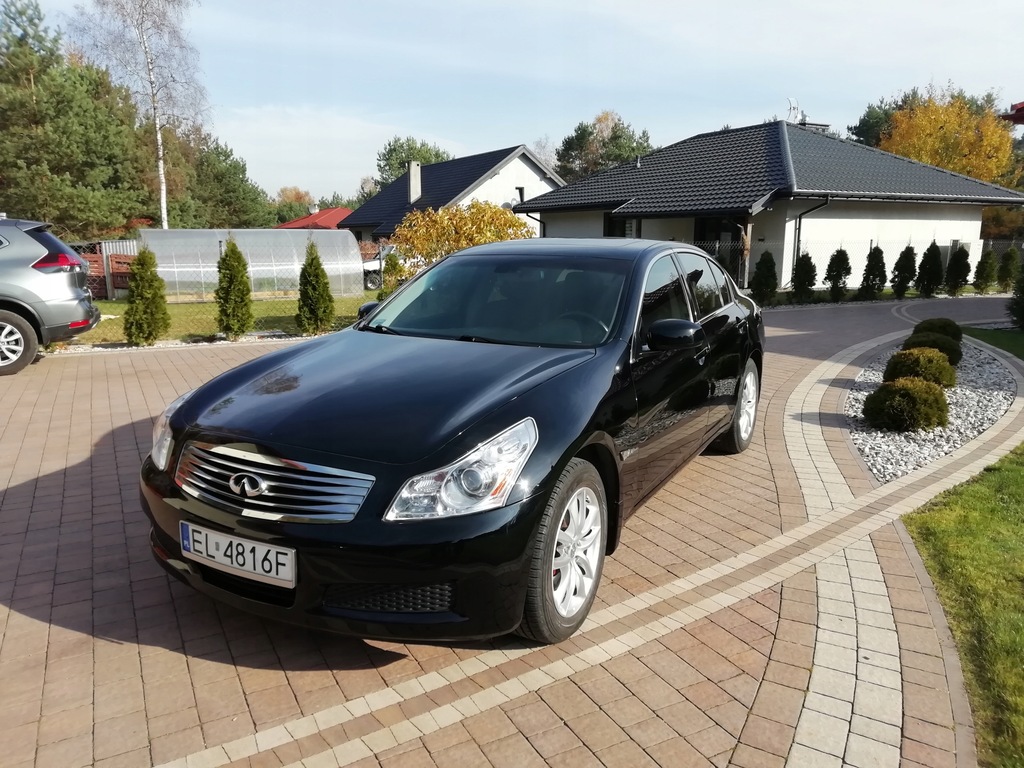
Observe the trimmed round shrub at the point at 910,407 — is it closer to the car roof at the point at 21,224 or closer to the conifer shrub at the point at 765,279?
the car roof at the point at 21,224

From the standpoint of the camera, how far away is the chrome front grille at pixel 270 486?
Answer: 268 centimetres

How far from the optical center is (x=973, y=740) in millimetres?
2646

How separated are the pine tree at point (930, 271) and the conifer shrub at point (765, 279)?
16.9ft

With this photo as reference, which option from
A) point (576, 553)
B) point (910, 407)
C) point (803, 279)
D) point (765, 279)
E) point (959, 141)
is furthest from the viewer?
point (959, 141)

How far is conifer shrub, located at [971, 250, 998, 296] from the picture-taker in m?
21.4

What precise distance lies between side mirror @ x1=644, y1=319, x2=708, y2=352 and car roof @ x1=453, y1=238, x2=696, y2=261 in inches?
25.6

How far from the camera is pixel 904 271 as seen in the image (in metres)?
20.1

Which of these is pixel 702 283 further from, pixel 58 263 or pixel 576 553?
pixel 58 263

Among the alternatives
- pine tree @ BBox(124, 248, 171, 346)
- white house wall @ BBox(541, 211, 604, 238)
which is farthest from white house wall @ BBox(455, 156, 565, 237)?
pine tree @ BBox(124, 248, 171, 346)

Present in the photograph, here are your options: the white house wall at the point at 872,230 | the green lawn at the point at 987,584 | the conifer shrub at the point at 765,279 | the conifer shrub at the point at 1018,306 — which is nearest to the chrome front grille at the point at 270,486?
the green lawn at the point at 987,584

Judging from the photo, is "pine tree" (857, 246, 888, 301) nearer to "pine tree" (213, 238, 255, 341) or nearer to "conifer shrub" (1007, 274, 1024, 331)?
"conifer shrub" (1007, 274, 1024, 331)

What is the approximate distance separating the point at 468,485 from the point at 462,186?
124 feet

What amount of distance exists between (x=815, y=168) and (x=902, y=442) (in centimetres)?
1782

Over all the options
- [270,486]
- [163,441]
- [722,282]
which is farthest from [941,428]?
[163,441]
